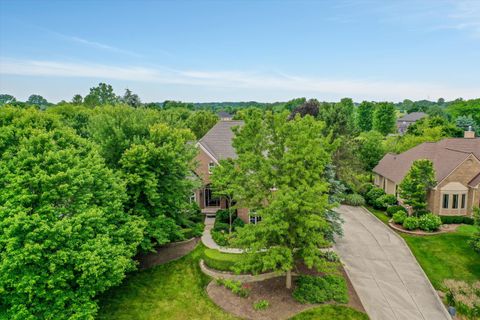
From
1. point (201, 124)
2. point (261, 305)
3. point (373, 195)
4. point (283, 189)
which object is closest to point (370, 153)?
point (373, 195)

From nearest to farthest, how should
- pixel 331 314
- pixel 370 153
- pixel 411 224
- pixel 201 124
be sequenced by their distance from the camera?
pixel 331 314 → pixel 411 224 → pixel 370 153 → pixel 201 124

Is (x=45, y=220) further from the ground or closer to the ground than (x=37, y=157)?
closer to the ground

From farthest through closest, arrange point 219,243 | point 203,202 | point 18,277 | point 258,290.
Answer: point 203,202 → point 219,243 → point 258,290 → point 18,277

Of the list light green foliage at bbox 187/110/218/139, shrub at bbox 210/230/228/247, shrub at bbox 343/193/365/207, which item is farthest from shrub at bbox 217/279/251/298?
light green foliage at bbox 187/110/218/139

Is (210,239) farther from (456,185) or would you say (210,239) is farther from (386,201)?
(456,185)

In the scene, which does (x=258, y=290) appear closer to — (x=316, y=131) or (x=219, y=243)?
(x=219, y=243)

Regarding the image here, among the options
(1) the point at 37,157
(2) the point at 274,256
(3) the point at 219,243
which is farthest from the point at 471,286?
(1) the point at 37,157
